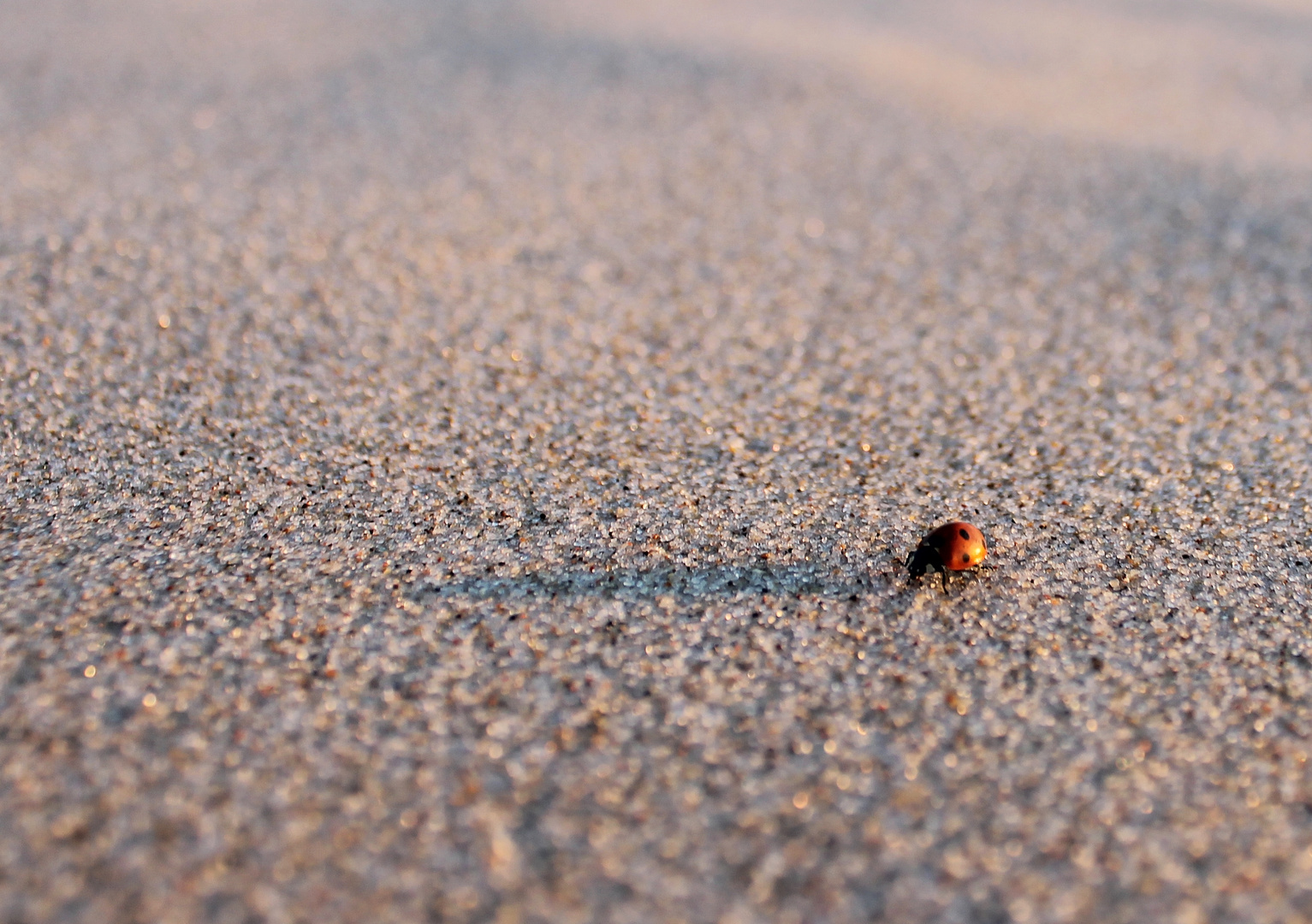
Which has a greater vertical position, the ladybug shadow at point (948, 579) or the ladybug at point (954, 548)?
the ladybug at point (954, 548)

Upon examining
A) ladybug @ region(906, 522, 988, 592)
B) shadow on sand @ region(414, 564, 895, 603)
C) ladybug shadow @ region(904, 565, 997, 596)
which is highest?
ladybug @ region(906, 522, 988, 592)

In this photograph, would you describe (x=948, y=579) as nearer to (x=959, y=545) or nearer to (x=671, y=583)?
(x=959, y=545)

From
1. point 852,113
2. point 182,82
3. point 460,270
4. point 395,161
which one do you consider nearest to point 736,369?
point 460,270

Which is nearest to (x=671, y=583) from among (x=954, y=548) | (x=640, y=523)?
(x=640, y=523)

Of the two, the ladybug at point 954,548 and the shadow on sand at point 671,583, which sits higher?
the ladybug at point 954,548

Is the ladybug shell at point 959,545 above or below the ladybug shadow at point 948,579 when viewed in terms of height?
above

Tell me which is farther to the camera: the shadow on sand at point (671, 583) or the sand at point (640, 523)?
the shadow on sand at point (671, 583)

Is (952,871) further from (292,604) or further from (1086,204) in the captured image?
(1086,204)

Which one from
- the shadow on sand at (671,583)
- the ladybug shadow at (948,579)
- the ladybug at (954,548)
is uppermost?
the ladybug at (954,548)
